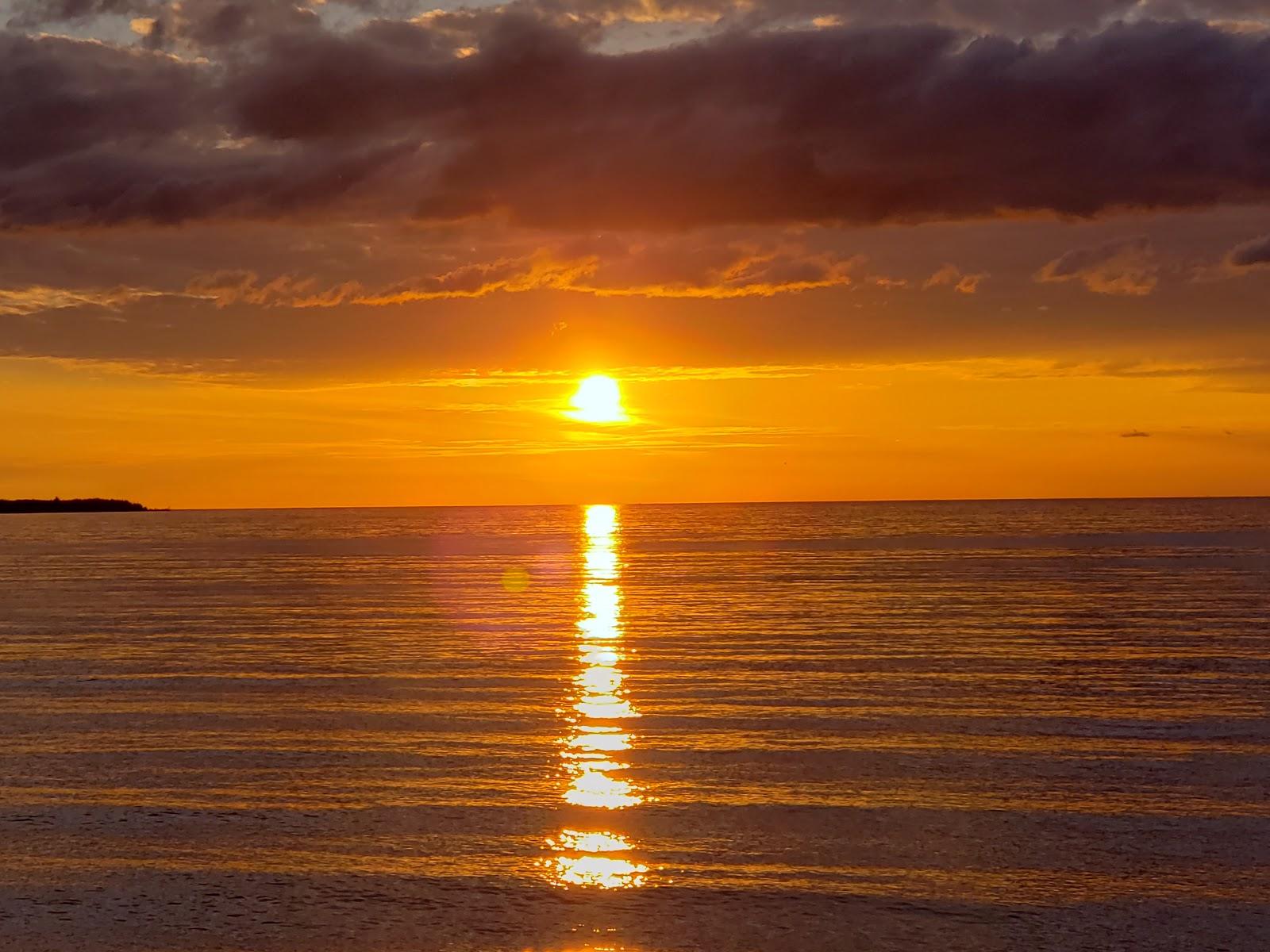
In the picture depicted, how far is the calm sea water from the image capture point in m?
14.4

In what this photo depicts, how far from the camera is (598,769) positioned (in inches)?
865

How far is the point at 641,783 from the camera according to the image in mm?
20703

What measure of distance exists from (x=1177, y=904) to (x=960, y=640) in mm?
27884

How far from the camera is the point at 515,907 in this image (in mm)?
14617

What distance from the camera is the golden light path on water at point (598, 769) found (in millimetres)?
16094

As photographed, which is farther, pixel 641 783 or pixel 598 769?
pixel 598 769

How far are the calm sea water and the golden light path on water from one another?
4.1 inches

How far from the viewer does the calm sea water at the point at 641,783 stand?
14.4 m

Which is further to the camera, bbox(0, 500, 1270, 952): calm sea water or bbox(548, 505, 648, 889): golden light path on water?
bbox(548, 505, 648, 889): golden light path on water

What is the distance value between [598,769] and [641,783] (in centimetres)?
146

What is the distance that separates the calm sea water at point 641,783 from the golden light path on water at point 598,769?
0.10 meters

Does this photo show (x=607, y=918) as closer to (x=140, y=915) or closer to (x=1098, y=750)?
(x=140, y=915)

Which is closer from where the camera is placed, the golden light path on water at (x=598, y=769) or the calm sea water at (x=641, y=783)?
the calm sea water at (x=641, y=783)

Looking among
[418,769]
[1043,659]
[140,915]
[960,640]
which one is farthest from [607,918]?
[960,640]
